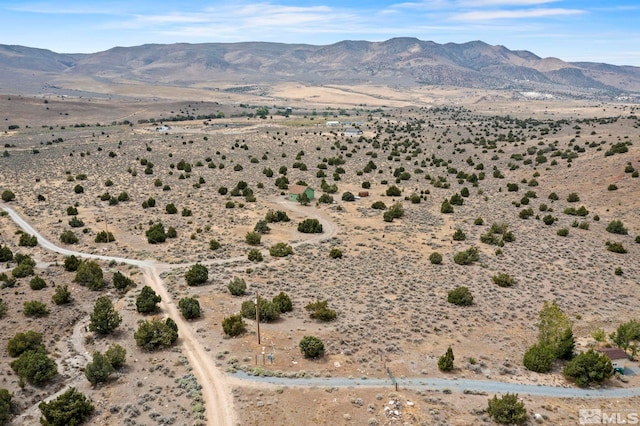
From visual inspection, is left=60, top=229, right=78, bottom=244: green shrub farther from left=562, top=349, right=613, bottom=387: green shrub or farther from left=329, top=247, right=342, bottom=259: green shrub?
left=562, top=349, right=613, bottom=387: green shrub

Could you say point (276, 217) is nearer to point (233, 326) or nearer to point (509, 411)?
point (233, 326)

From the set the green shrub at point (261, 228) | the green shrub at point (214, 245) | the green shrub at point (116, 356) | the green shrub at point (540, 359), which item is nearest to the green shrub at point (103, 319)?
the green shrub at point (116, 356)

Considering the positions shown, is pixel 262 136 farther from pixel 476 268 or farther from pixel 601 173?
pixel 476 268

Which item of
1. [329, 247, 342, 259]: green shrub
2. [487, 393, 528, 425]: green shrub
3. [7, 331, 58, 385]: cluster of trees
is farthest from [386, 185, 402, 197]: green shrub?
[7, 331, 58, 385]: cluster of trees

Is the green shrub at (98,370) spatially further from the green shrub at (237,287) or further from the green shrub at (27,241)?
the green shrub at (27,241)

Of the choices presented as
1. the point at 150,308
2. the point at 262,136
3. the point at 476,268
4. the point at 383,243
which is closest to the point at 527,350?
the point at 476,268

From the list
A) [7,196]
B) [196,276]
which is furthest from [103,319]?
[7,196]
